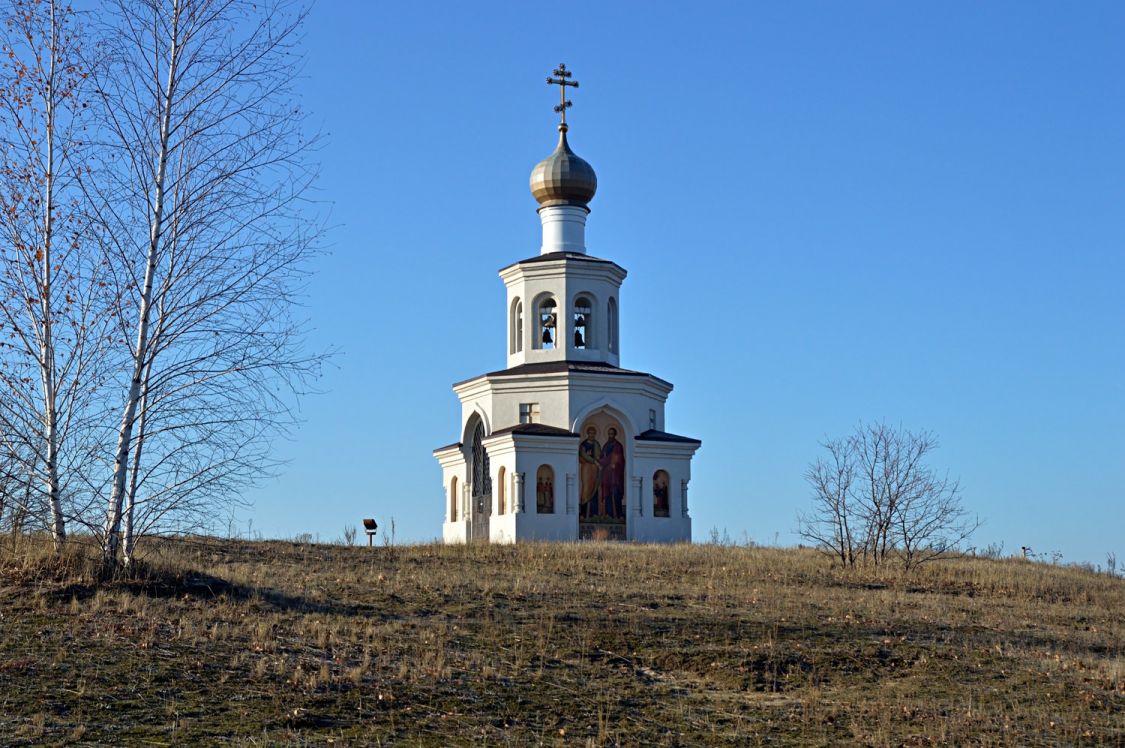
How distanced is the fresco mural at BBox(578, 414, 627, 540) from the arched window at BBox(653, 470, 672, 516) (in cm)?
93

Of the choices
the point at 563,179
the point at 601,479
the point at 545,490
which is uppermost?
the point at 563,179

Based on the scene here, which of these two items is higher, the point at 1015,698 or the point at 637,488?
the point at 637,488

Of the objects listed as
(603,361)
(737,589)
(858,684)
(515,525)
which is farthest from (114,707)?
(603,361)

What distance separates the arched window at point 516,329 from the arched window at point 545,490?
4773 mm

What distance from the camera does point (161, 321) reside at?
15.0m

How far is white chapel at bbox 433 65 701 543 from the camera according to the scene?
3397cm

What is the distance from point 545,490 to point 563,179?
8931 millimetres

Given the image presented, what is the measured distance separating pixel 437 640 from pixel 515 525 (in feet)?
63.1

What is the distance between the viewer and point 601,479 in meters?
34.8

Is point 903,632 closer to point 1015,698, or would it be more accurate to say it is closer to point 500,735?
point 1015,698

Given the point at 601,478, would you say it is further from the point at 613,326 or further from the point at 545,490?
the point at 613,326

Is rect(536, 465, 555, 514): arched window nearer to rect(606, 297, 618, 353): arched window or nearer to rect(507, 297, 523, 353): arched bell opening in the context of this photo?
rect(507, 297, 523, 353): arched bell opening

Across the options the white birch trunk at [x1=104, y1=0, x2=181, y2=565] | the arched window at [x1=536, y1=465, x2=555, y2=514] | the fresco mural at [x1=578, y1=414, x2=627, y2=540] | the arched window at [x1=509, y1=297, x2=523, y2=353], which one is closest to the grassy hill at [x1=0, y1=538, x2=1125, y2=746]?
the white birch trunk at [x1=104, y1=0, x2=181, y2=565]

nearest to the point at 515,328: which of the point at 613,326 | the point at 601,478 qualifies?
the point at 613,326
